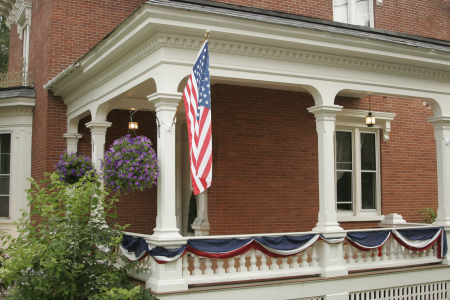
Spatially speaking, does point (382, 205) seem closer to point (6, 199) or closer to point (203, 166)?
point (203, 166)

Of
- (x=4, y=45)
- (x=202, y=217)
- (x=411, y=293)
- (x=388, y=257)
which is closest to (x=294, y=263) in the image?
(x=388, y=257)

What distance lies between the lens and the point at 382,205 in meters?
12.2

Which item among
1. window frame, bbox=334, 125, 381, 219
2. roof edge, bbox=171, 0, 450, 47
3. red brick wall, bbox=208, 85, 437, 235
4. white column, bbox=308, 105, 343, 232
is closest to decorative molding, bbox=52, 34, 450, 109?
roof edge, bbox=171, 0, 450, 47

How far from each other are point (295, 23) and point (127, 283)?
4.89 metres

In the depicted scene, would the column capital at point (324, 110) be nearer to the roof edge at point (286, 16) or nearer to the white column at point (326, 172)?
the white column at point (326, 172)

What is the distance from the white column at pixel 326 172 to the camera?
27.2ft

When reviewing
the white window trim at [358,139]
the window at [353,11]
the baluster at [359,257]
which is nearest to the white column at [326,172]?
the baluster at [359,257]

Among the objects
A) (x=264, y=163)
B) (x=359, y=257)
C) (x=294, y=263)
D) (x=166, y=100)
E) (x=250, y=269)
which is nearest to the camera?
(x=166, y=100)

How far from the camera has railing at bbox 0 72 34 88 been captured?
13.2 m

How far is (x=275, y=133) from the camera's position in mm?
10594

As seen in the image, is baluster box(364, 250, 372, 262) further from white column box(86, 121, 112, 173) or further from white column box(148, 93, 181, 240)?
white column box(86, 121, 112, 173)

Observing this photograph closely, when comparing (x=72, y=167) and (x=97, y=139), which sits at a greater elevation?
(x=97, y=139)

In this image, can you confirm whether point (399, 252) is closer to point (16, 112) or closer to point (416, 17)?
point (416, 17)

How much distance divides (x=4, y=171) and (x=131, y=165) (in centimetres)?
751
